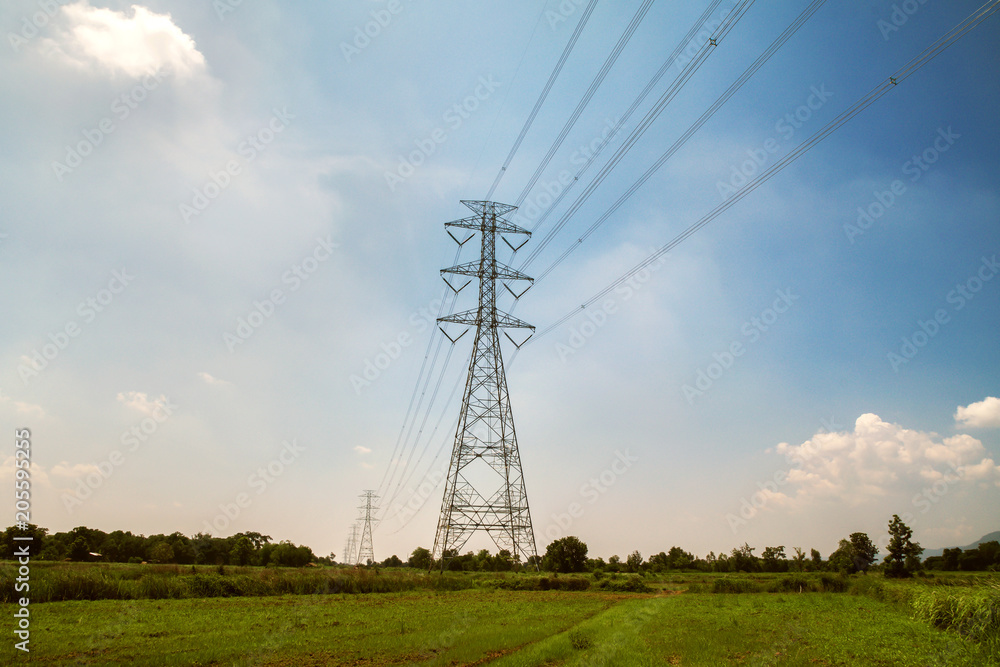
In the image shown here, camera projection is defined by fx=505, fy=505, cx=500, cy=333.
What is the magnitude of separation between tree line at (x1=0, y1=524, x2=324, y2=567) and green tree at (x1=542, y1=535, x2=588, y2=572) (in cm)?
5935

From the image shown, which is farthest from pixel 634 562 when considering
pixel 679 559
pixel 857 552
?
pixel 857 552

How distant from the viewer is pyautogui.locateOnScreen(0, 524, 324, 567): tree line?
2936 inches

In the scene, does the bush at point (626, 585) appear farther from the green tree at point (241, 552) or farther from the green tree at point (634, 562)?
the green tree at point (241, 552)

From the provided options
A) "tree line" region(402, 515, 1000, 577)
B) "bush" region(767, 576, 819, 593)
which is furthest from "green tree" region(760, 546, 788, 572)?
"bush" region(767, 576, 819, 593)

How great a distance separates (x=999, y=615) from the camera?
58.6 ft

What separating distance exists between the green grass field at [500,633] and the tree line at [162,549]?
189ft

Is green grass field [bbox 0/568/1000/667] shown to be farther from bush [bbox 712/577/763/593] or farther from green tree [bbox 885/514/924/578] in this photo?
green tree [bbox 885/514/924/578]

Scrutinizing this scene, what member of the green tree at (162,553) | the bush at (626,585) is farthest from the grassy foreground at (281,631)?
the green tree at (162,553)

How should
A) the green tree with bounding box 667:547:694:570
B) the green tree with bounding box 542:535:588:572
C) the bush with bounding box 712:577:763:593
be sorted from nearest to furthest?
the bush with bounding box 712:577:763:593 < the green tree with bounding box 542:535:588:572 < the green tree with bounding box 667:547:694:570

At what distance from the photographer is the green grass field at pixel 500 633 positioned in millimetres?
16562

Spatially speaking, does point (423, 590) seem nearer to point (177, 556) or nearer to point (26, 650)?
Result: point (26, 650)

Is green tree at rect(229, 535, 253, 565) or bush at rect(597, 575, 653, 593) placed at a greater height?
green tree at rect(229, 535, 253, 565)

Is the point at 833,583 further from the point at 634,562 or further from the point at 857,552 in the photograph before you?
the point at 857,552

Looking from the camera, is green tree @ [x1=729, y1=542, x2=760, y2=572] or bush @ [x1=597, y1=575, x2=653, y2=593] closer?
bush @ [x1=597, y1=575, x2=653, y2=593]
